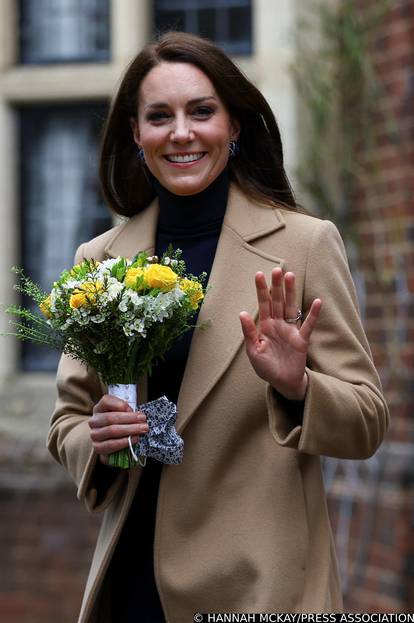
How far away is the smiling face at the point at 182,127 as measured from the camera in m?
3.17

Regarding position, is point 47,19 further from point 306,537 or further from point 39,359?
point 306,537

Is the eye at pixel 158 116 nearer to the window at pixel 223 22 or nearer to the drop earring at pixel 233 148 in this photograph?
→ the drop earring at pixel 233 148

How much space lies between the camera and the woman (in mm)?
2990

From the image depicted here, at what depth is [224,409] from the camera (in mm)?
3076

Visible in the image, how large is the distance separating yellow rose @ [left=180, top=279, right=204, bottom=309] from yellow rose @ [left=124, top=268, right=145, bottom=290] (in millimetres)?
96

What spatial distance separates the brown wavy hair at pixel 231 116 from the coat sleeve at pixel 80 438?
0.75 ft

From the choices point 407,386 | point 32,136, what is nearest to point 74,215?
point 32,136

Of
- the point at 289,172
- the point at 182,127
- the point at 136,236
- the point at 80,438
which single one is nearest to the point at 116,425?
the point at 80,438

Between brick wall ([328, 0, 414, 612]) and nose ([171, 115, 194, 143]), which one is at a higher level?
nose ([171, 115, 194, 143])

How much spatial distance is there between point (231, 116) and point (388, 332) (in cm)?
240

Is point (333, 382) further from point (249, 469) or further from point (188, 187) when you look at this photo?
point (188, 187)

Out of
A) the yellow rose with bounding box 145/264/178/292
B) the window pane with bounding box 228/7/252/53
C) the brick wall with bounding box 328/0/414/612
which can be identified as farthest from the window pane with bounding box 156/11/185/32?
the yellow rose with bounding box 145/264/178/292

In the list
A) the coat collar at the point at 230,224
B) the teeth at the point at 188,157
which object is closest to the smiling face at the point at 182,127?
the teeth at the point at 188,157

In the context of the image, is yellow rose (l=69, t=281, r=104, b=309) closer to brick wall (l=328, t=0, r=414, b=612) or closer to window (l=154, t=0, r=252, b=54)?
brick wall (l=328, t=0, r=414, b=612)
